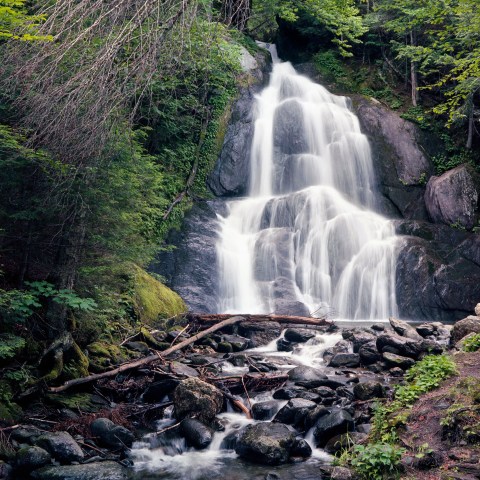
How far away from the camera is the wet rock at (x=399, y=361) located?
9516 millimetres

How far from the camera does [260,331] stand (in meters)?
12.3

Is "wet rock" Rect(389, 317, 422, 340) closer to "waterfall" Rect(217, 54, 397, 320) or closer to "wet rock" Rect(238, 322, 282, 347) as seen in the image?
"wet rock" Rect(238, 322, 282, 347)

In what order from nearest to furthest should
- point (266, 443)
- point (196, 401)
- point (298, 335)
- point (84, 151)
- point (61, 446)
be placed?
point (84, 151)
point (61, 446)
point (266, 443)
point (196, 401)
point (298, 335)

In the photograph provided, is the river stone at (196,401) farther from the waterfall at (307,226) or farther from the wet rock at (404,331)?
the waterfall at (307,226)

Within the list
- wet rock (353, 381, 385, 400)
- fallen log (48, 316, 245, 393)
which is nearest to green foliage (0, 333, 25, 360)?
fallen log (48, 316, 245, 393)

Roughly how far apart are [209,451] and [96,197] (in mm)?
3569

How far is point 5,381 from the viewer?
6.55m

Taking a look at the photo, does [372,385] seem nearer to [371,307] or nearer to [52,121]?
[52,121]

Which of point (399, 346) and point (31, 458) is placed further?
point (399, 346)

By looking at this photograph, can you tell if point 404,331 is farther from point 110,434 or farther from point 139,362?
point 110,434

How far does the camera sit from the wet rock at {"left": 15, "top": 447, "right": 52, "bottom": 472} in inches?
218

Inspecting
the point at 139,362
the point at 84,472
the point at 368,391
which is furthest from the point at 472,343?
the point at 84,472

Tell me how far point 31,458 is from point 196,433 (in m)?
2.00

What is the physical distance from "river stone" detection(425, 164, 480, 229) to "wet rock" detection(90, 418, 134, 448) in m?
15.5
